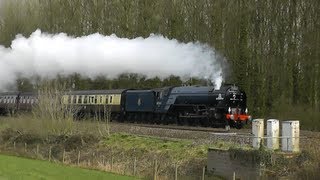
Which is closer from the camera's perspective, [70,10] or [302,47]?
[302,47]

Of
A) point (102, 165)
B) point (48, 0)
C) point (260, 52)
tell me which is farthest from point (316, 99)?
point (48, 0)

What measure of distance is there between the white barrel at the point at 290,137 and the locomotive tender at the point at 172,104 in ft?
36.5

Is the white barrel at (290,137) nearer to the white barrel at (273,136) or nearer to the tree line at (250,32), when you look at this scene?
the white barrel at (273,136)

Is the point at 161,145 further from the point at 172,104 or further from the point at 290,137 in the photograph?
the point at 172,104

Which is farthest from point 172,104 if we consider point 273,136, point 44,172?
point 273,136

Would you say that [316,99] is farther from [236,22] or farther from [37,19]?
[37,19]

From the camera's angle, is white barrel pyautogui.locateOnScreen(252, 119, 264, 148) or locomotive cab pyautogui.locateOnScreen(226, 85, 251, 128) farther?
locomotive cab pyautogui.locateOnScreen(226, 85, 251, 128)

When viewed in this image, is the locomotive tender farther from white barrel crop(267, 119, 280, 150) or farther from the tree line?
white barrel crop(267, 119, 280, 150)

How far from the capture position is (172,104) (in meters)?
34.5

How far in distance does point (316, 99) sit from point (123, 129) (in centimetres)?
1316

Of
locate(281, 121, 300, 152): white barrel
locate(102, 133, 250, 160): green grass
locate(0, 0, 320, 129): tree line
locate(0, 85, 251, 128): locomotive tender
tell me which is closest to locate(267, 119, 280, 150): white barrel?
locate(281, 121, 300, 152): white barrel

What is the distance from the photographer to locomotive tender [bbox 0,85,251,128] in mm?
31766

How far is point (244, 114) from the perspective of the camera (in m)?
32.1

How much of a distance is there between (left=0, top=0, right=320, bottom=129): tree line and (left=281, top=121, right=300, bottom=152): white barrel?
12.3m
